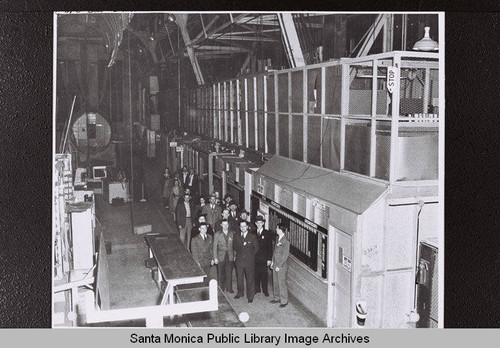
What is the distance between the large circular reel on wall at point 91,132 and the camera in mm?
14586

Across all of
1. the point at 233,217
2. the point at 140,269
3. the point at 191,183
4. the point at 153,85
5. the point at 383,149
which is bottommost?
the point at 140,269

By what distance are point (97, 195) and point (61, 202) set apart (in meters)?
9.59

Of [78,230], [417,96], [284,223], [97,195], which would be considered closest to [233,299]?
[284,223]

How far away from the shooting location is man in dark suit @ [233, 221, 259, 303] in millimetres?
7973

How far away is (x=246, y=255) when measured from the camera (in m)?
8.09

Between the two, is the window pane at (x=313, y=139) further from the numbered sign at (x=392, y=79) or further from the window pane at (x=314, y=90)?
the numbered sign at (x=392, y=79)

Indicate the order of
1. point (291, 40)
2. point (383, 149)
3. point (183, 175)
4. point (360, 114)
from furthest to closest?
1. point (183, 175)
2. point (291, 40)
3. point (360, 114)
4. point (383, 149)

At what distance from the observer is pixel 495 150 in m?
5.15

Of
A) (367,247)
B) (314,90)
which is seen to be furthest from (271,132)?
(367,247)

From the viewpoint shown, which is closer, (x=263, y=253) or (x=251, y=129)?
(x=263, y=253)

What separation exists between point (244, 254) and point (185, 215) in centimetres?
293

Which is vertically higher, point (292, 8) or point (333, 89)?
point (292, 8)

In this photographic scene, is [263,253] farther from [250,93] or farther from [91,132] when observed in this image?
[91,132]

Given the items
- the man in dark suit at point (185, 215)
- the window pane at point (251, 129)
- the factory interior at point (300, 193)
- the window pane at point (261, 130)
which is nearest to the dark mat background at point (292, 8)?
the factory interior at point (300, 193)
